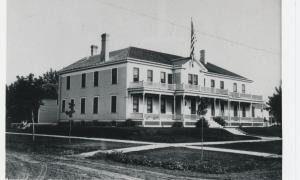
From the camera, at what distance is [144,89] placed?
23.0 m

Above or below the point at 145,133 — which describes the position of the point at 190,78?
above

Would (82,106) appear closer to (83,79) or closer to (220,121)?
(83,79)

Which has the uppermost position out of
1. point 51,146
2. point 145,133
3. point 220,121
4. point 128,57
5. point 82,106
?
point 128,57

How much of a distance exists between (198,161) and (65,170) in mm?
4288

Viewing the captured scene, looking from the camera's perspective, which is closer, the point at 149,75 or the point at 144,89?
the point at 144,89

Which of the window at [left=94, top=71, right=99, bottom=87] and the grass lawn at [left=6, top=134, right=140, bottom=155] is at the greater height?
the window at [left=94, top=71, right=99, bottom=87]

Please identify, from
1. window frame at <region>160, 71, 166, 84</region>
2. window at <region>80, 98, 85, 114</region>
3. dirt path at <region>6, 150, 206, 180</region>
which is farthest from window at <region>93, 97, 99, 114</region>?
dirt path at <region>6, 150, 206, 180</region>

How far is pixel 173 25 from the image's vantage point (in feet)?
40.7

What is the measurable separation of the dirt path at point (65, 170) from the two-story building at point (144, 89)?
11.6 metres

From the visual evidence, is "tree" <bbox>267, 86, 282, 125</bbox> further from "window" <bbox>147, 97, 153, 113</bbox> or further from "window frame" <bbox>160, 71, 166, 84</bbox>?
"window frame" <bbox>160, 71, 166, 84</bbox>

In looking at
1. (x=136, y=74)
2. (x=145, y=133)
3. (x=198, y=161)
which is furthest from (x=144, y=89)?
(x=198, y=161)

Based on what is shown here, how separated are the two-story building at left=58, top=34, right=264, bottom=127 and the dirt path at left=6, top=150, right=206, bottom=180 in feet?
38.0

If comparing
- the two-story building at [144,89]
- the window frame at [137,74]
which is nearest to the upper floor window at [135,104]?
the two-story building at [144,89]

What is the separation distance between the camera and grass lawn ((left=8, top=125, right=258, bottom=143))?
1916 cm
